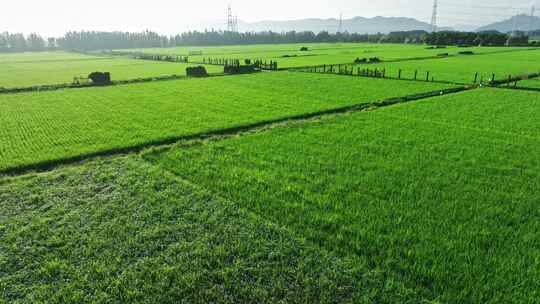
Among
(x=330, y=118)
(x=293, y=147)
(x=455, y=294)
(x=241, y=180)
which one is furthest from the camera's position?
(x=330, y=118)

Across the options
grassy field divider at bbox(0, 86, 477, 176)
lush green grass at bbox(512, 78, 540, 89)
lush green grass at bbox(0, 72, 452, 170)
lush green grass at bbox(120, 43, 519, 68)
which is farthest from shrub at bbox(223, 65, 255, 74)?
lush green grass at bbox(512, 78, 540, 89)

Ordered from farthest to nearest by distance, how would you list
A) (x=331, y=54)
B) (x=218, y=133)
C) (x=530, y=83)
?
(x=331, y=54)
(x=530, y=83)
(x=218, y=133)

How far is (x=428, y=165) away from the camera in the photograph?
10.0m

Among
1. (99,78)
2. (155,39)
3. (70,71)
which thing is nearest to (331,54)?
(70,71)

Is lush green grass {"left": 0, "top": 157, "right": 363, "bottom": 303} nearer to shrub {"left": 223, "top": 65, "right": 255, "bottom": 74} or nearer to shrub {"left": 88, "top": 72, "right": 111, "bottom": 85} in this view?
shrub {"left": 88, "top": 72, "right": 111, "bottom": 85}

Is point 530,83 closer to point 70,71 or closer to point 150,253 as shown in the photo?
point 150,253

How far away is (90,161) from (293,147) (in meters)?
6.49

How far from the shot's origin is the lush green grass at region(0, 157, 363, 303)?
5.12 metres

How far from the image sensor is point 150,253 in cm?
607

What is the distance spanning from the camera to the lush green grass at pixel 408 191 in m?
5.53

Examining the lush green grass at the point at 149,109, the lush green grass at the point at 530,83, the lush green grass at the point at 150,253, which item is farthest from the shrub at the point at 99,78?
the lush green grass at the point at 530,83

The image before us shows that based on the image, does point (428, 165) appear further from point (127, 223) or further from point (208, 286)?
point (127, 223)

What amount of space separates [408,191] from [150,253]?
5932 mm

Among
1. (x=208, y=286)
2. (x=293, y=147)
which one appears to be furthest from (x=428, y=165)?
(x=208, y=286)
